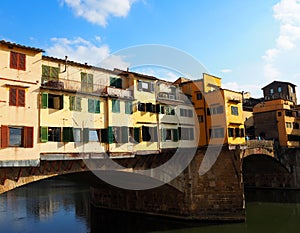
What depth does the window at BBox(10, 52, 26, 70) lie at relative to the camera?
20867 millimetres

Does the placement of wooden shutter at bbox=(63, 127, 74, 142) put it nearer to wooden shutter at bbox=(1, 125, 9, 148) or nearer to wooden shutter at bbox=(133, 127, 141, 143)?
wooden shutter at bbox=(1, 125, 9, 148)

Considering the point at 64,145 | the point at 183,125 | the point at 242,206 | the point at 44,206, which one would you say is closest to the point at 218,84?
the point at 183,125

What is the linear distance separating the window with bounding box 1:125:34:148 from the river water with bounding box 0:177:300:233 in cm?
1346

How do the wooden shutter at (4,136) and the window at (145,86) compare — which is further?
the window at (145,86)

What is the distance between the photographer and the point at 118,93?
2845cm

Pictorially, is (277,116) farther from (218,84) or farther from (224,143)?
(224,143)

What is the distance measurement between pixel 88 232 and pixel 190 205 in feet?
38.8

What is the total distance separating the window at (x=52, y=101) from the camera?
22.3m

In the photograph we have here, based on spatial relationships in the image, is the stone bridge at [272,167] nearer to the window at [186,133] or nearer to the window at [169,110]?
the window at [186,133]

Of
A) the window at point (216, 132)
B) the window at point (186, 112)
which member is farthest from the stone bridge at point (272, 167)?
the window at point (186, 112)

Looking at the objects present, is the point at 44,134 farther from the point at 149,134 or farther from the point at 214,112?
the point at 214,112

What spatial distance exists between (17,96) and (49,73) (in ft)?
16.8

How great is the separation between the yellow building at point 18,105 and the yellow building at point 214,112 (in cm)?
2262

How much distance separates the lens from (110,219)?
36094 mm
